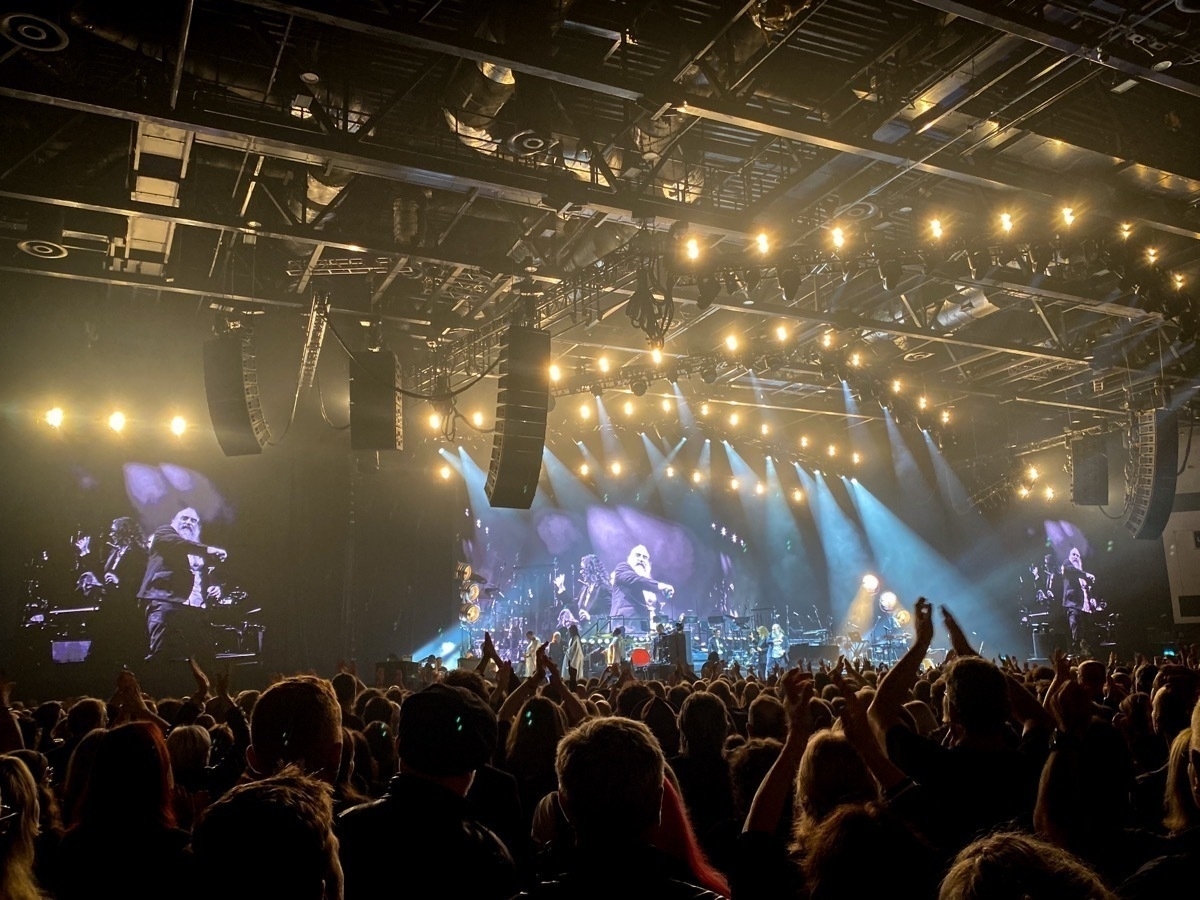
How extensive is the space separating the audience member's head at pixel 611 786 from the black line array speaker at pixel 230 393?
35.4 ft

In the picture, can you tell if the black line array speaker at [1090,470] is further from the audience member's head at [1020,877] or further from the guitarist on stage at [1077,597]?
the audience member's head at [1020,877]

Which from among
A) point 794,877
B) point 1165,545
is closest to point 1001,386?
point 1165,545

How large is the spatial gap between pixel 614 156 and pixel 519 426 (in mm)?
3351

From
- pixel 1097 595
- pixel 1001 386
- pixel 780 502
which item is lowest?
pixel 1097 595

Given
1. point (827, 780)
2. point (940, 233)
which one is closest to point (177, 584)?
point (940, 233)

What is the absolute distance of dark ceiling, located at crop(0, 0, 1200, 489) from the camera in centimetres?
718

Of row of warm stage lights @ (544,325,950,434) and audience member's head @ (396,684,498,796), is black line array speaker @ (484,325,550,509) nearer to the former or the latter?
row of warm stage lights @ (544,325,950,434)

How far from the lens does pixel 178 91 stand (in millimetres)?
7191

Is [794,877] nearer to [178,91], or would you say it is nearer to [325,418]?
[178,91]

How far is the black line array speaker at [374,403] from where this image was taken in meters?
11.3

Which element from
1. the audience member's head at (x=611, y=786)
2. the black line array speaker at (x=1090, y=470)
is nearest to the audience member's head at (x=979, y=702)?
the audience member's head at (x=611, y=786)

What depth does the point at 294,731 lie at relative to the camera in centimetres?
249

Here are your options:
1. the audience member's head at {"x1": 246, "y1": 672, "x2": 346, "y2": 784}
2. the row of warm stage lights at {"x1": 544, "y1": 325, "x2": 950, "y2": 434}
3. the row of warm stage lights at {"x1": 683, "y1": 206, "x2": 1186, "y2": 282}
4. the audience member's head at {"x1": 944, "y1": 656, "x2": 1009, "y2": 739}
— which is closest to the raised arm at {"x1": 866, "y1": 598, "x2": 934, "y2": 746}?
the audience member's head at {"x1": 944, "y1": 656, "x2": 1009, "y2": 739}

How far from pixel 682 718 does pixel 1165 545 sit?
19202mm
